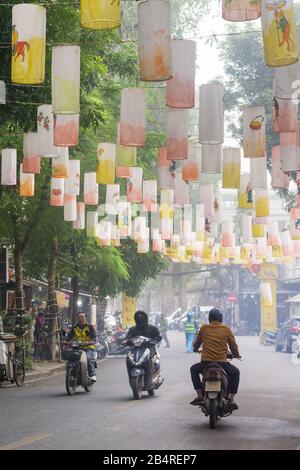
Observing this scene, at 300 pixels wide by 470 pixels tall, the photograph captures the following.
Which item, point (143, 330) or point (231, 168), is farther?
point (231, 168)

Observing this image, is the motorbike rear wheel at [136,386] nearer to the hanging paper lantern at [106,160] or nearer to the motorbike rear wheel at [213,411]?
the motorbike rear wheel at [213,411]

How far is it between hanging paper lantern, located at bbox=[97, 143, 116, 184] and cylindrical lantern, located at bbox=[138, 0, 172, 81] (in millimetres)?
8970

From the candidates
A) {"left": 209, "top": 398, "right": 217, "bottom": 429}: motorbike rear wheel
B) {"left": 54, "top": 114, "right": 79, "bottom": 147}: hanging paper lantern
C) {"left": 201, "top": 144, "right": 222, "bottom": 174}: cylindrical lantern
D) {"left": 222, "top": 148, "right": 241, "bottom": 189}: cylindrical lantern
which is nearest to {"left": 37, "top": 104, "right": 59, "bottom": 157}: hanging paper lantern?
{"left": 54, "top": 114, "right": 79, "bottom": 147}: hanging paper lantern

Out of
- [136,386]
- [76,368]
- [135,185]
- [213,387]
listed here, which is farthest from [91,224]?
[213,387]

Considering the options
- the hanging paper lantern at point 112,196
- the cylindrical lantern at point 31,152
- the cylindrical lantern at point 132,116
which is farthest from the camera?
the hanging paper lantern at point 112,196

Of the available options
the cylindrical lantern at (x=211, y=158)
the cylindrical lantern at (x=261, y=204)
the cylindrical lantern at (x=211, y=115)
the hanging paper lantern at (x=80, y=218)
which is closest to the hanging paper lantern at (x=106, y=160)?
the cylindrical lantern at (x=211, y=158)

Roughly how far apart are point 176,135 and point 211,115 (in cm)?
143

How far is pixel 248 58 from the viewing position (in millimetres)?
37062

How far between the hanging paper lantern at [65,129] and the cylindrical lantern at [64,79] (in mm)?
2202

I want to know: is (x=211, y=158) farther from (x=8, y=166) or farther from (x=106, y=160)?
(x=8, y=166)

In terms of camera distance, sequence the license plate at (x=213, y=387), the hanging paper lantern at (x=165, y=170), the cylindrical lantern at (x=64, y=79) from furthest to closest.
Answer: the hanging paper lantern at (x=165, y=170) → the cylindrical lantern at (x=64, y=79) → the license plate at (x=213, y=387)

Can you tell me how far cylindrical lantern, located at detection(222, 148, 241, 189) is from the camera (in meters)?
23.1

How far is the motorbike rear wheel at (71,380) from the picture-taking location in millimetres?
17969

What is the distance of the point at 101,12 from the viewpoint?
12.8 metres
